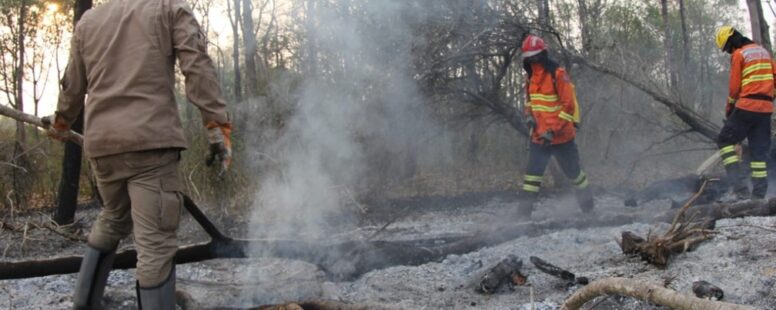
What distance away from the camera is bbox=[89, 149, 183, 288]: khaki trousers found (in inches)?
104

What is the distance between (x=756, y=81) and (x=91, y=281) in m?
5.92

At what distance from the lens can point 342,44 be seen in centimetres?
722

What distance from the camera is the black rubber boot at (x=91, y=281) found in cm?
288

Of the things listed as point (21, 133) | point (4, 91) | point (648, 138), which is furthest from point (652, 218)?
point (4, 91)

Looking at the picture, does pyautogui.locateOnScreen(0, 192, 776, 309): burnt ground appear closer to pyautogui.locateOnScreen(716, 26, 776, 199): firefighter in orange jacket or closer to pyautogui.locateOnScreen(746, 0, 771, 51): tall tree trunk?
pyautogui.locateOnScreen(716, 26, 776, 199): firefighter in orange jacket

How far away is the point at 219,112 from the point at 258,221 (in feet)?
9.84

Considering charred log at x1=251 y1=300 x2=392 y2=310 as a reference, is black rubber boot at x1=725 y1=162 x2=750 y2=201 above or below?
above

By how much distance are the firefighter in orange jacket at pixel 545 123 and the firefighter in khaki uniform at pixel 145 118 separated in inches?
147

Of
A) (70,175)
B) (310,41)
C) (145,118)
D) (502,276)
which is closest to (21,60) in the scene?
(70,175)

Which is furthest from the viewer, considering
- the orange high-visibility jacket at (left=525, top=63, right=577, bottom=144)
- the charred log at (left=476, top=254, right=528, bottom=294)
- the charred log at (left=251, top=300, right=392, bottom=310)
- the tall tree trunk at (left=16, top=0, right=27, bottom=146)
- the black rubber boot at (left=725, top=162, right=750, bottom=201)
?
the tall tree trunk at (left=16, top=0, right=27, bottom=146)

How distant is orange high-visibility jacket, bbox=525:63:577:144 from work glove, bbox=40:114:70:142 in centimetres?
420

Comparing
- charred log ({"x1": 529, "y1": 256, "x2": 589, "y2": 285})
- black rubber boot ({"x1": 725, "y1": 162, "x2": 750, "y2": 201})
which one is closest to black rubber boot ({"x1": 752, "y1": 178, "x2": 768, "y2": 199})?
black rubber boot ({"x1": 725, "y1": 162, "x2": 750, "y2": 201})

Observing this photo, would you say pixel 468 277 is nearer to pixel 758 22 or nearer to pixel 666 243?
pixel 666 243

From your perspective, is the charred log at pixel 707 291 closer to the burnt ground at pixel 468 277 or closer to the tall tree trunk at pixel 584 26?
the burnt ground at pixel 468 277
